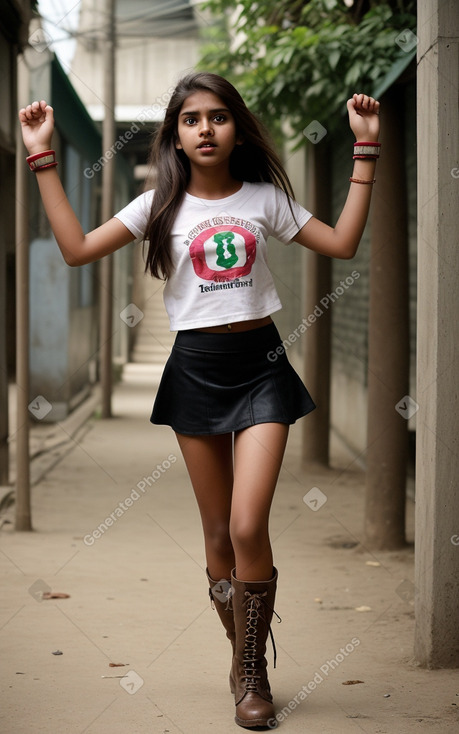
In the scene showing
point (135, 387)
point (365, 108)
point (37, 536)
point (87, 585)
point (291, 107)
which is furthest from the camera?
point (135, 387)

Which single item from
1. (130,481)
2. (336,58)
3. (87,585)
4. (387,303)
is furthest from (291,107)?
(87,585)

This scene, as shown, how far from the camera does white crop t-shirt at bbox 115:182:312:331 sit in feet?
10.2

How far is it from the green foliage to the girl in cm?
259

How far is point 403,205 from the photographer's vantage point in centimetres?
575

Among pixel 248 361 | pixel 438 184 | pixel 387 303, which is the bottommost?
pixel 387 303

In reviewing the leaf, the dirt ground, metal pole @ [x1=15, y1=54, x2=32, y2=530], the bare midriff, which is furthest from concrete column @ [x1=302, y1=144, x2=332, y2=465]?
the bare midriff

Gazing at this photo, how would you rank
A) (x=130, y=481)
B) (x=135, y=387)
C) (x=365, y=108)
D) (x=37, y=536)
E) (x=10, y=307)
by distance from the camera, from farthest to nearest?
1. (x=10, y=307)
2. (x=135, y=387)
3. (x=130, y=481)
4. (x=37, y=536)
5. (x=365, y=108)

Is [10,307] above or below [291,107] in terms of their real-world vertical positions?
below

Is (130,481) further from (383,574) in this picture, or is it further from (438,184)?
(438,184)

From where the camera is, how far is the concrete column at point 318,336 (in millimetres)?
8156

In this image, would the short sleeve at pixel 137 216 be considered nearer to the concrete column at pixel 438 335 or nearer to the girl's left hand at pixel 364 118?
the girl's left hand at pixel 364 118

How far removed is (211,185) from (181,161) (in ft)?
0.45

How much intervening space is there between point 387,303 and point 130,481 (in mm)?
3046

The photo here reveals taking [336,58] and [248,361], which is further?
[336,58]
